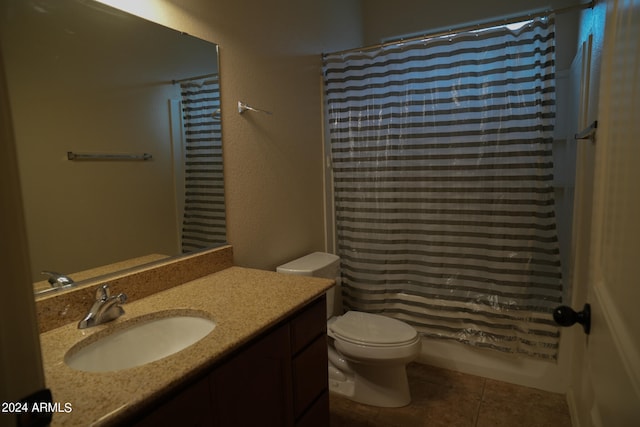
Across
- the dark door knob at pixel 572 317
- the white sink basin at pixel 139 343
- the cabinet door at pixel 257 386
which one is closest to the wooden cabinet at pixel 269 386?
the cabinet door at pixel 257 386

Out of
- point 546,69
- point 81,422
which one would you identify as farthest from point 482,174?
point 81,422

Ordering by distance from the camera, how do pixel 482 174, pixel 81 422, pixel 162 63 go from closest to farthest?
pixel 81 422 < pixel 162 63 < pixel 482 174

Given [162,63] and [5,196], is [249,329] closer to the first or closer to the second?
[5,196]

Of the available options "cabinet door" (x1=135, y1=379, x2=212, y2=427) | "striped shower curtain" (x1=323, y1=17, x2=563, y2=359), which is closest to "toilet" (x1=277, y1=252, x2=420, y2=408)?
"striped shower curtain" (x1=323, y1=17, x2=563, y2=359)

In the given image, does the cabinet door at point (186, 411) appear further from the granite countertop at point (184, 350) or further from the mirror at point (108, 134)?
the mirror at point (108, 134)

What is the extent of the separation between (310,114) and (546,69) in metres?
1.31

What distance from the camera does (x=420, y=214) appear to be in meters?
2.16

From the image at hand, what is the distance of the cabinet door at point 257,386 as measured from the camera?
Answer: 942mm

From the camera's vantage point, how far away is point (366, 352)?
1.81 meters

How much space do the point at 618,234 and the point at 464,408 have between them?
67.8 inches

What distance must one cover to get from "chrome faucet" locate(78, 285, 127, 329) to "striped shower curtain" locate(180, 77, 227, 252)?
39cm

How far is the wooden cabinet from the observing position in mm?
851

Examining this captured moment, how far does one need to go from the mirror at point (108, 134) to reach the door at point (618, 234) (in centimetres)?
130

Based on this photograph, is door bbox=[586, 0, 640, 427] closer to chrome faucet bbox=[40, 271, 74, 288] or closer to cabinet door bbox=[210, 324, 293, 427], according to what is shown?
cabinet door bbox=[210, 324, 293, 427]
